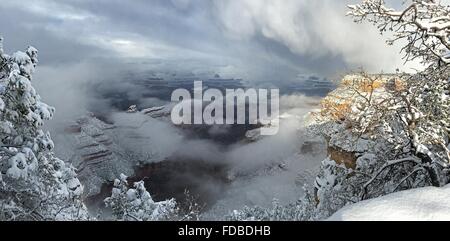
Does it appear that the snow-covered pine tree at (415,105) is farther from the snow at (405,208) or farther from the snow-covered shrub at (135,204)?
the snow-covered shrub at (135,204)

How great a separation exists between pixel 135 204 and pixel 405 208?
52.1ft

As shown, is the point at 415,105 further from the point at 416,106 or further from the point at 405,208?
the point at 405,208

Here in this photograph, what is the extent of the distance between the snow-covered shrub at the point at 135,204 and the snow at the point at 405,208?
1387cm

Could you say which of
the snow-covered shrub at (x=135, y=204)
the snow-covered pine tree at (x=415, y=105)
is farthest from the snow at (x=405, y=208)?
the snow-covered shrub at (x=135, y=204)

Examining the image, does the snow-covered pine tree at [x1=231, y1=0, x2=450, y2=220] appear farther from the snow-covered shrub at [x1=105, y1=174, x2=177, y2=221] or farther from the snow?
the snow-covered shrub at [x1=105, y1=174, x2=177, y2=221]

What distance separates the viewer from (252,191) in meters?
106

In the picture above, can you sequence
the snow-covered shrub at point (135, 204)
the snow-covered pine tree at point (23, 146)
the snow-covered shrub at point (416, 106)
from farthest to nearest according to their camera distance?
the snow-covered shrub at point (135, 204) < the snow-covered pine tree at point (23, 146) < the snow-covered shrub at point (416, 106)

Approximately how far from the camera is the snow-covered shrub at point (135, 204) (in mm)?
18438

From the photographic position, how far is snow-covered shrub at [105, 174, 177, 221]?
1844 cm

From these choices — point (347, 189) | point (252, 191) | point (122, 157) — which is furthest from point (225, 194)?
point (347, 189)

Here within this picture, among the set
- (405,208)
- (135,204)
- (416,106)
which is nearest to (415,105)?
(416,106)

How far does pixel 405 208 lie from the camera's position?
194 inches

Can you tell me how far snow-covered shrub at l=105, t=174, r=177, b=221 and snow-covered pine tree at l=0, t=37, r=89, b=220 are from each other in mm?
6512
